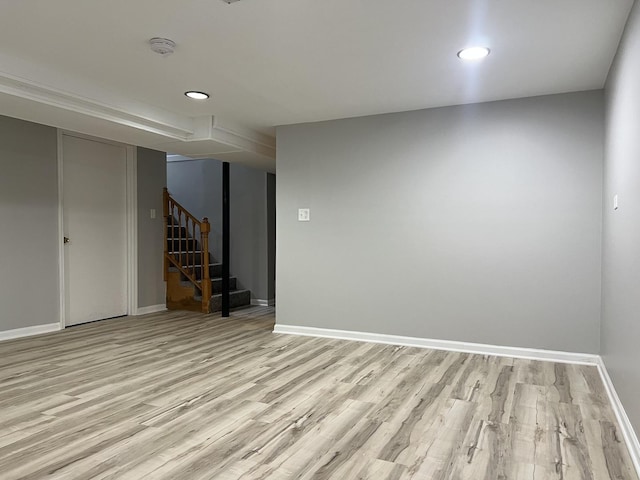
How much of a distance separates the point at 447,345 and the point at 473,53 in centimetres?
233

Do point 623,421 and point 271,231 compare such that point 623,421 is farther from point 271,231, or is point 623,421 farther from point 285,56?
point 271,231

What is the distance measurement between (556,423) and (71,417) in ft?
8.41

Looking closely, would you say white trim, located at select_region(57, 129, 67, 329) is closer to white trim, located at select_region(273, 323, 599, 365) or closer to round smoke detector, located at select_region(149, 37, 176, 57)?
white trim, located at select_region(273, 323, 599, 365)

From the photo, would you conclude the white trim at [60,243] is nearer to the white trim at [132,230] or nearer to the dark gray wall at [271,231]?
the white trim at [132,230]

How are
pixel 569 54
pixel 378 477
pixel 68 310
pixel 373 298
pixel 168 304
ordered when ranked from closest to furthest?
pixel 378 477, pixel 569 54, pixel 373 298, pixel 68 310, pixel 168 304

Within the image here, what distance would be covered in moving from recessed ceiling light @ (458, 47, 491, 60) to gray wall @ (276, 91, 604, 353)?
3.32 ft

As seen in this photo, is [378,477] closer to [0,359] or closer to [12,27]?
[12,27]

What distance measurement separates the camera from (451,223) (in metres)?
3.86

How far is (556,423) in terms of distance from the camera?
236 centimetres

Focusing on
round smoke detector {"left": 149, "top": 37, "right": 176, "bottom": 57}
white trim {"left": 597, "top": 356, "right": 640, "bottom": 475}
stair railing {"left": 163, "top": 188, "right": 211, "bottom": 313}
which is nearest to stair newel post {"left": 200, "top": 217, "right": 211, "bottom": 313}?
stair railing {"left": 163, "top": 188, "right": 211, "bottom": 313}

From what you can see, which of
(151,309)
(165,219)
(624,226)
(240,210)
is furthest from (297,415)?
(240,210)

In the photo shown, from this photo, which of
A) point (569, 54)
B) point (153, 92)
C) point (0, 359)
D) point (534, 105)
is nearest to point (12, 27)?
point (153, 92)

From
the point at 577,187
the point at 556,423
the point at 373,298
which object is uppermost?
the point at 577,187

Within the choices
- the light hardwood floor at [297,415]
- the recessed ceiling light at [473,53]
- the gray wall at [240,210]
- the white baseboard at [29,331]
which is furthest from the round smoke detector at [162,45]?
the gray wall at [240,210]
